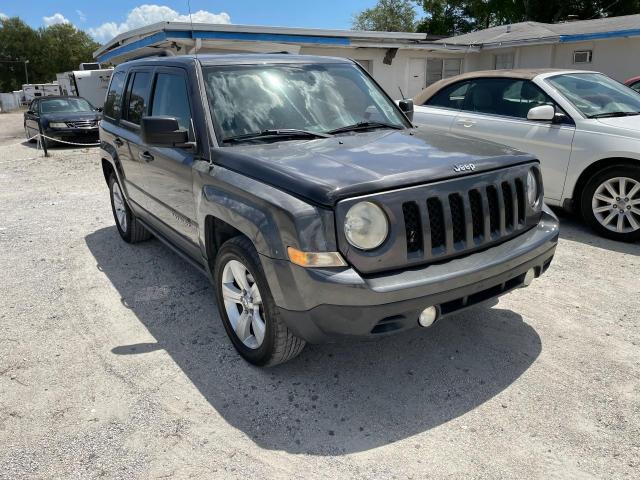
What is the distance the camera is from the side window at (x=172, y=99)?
12.4ft

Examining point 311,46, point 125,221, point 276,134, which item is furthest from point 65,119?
point 276,134

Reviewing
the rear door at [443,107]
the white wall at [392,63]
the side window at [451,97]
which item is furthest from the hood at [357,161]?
the white wall at [392,63]

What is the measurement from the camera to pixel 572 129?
565cm

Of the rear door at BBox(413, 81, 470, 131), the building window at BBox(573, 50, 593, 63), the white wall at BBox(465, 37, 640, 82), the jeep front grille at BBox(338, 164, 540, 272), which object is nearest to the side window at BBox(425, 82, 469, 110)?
the rear door at BBox(413, 81, 470, 131)

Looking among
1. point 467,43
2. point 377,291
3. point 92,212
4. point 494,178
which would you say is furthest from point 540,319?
point 467,43

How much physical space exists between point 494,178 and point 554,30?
20117mm

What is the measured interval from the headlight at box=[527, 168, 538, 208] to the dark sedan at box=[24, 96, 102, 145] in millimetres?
13571

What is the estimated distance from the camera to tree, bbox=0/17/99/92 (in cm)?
6756

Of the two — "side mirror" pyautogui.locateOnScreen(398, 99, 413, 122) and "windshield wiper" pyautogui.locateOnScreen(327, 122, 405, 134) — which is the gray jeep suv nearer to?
"windshield wiper" pyautogui.locateOnScreen(327, 122, 405, 134)

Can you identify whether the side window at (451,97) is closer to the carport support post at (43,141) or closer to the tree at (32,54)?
the carport support post at (43,141)

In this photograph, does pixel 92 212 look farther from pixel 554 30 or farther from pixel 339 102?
pixel 554 30

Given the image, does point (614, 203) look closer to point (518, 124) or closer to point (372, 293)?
point (518, 124)

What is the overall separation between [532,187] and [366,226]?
140cm

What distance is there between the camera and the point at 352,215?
260 cm
